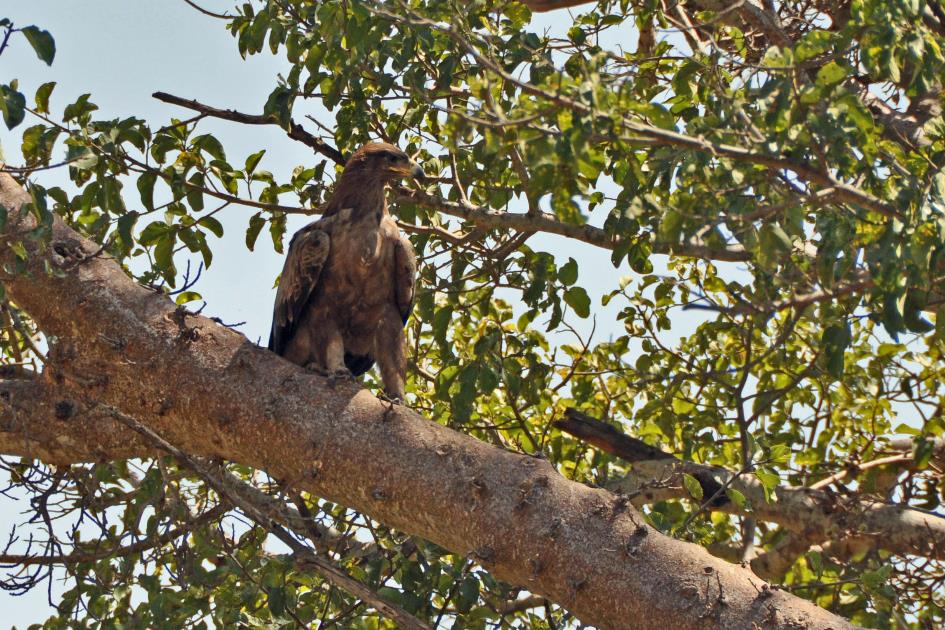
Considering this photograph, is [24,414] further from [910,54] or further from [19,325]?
[910,54]

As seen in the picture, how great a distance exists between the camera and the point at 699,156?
3295 millimetres

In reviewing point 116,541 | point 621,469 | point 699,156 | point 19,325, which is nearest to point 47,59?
point 19,325

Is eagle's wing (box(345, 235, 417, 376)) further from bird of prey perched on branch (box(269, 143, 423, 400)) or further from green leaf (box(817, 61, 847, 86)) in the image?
green leaf (box(817, 61, 847, 86))

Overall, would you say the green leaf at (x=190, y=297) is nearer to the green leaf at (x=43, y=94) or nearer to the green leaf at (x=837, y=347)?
the green leaf at (x=43, y=94)

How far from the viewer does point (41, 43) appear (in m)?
3.24

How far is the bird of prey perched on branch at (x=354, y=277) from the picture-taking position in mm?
5961

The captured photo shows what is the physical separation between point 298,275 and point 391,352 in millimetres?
638

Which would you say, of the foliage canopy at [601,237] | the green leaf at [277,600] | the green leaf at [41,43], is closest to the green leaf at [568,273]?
the foliage canopy at [601,237]

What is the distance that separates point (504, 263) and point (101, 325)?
225cm

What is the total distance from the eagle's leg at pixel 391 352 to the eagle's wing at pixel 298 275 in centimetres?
43

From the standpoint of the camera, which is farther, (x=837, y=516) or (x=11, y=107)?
(x=837, y=516)

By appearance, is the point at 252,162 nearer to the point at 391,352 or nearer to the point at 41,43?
the point at 391,352

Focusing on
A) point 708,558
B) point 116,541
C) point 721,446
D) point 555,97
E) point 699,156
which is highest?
point 721,446

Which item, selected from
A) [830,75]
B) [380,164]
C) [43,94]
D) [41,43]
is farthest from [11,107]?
[380,164]
